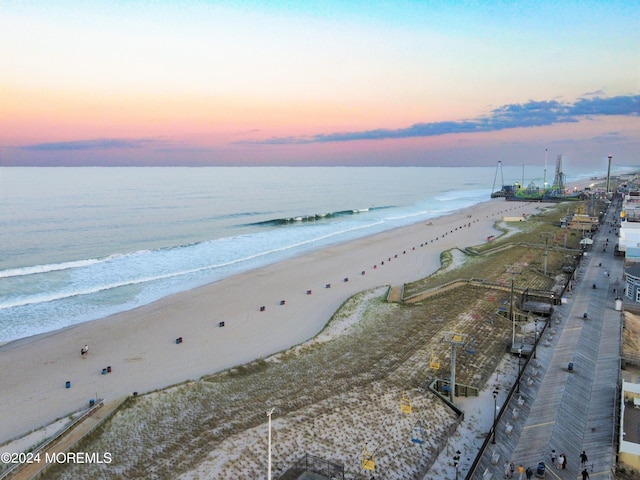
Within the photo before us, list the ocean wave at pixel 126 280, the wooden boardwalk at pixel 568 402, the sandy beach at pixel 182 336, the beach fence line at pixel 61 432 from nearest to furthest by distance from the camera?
the beach fence line at pixel 61 432 → the wooden boardwalk at pixel 568 402 → the sandy beach at pixel 182 336 → the ocean wave at pixel 126 280

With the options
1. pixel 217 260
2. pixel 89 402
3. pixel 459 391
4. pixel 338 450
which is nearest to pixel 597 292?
pixel 459 391

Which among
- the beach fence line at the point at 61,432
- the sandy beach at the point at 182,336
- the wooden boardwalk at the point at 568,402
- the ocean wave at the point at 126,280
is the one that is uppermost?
the wooden boardwalk at the point at 568,402

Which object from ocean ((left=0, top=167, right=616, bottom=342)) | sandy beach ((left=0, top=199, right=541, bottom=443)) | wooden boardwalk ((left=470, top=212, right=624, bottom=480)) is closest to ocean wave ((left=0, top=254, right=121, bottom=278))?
ocean ((left=0, top=167, right=616, bottom=342))

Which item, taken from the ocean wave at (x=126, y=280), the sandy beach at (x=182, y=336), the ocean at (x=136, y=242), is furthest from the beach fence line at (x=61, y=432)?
the ocean wave at (x=126, y=280)

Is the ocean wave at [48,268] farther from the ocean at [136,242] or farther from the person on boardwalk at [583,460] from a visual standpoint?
the person on boardwalk at [583,460]

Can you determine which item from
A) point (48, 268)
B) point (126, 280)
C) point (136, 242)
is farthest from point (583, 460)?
point (136, 242)

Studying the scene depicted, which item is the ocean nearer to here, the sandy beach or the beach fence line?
the sandy beach

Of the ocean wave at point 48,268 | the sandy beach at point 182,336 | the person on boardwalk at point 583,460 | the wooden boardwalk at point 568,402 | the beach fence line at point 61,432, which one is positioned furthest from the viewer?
the ocean wave at point 48,268

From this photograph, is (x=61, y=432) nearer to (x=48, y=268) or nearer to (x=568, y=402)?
(x=568, y=402)
